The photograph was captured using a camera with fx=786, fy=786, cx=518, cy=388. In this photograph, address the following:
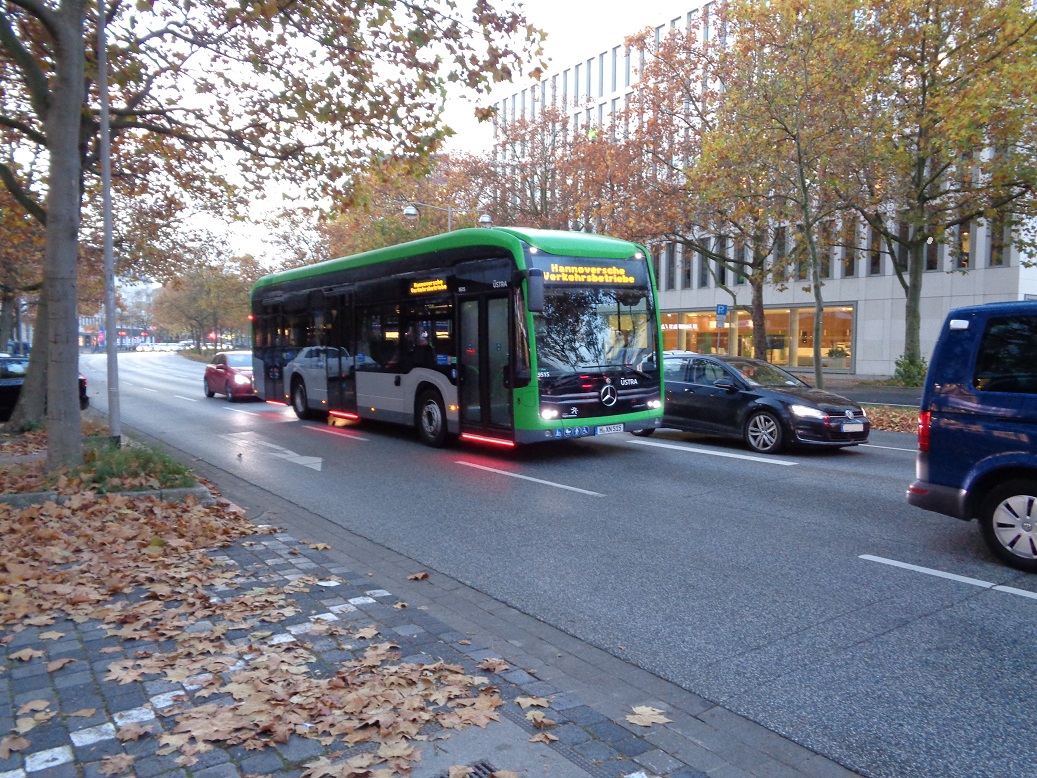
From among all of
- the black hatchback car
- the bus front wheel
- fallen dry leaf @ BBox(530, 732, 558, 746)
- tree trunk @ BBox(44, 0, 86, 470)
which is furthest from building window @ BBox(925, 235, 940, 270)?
fallen dry leaf @ BBox(530, 732, 558, 746)

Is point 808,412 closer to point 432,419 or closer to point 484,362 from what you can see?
point 484,362

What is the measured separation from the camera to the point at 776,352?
141 ft

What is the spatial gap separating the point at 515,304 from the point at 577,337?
1037 millimetres

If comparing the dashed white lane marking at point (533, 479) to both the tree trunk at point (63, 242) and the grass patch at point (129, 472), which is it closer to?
the grass patch at point (129, 472)

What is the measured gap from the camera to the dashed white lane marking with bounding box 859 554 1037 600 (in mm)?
5641

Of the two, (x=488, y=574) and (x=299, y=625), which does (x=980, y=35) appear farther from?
(x=299, y=625)

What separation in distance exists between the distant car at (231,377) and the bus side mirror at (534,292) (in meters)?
14.4

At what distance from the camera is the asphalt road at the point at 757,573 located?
3902 millimetres

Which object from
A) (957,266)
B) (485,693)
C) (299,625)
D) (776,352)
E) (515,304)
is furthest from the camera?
(776,352)

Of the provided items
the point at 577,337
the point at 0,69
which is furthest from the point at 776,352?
the point at 0,69

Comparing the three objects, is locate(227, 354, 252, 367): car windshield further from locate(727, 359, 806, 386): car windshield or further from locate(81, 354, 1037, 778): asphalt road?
locate(727, 359, 806, 386): car windshield

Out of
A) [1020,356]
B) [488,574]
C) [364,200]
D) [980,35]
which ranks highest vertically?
[980,35]

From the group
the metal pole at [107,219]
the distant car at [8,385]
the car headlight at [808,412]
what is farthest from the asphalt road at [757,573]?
the distant car at [8,385]

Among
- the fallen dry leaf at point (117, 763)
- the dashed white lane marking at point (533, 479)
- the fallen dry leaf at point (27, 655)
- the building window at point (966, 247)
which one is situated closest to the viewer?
the fallen dry leaf at point (117, 763)
